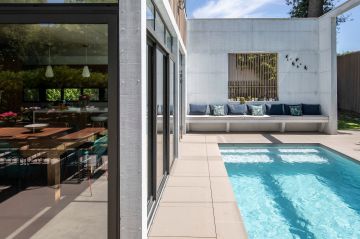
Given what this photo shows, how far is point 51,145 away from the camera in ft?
22.0

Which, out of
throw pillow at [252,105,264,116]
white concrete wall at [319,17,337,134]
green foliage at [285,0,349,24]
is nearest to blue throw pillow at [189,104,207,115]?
throw pillow at [252,105,264,116]

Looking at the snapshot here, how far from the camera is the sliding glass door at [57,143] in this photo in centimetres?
285

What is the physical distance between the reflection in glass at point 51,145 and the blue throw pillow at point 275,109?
233 inches

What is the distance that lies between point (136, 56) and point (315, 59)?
37.0ft

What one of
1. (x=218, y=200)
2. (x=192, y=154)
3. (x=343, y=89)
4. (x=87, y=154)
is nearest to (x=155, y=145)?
(x=218, y=200)

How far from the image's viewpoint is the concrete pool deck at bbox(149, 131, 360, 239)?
3.80 meters

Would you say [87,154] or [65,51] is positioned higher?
[65,51]

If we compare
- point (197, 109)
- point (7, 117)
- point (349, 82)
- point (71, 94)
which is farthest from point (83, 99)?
point (349, 82)

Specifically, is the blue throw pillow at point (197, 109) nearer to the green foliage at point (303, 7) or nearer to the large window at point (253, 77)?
the large window at point (253, 77)

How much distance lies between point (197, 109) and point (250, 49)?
2.67 m

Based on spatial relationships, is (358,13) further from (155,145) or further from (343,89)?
(155,145)

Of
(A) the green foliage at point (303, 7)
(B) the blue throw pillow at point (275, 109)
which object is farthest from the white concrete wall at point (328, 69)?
(A) the green foliage at point (303, 7)

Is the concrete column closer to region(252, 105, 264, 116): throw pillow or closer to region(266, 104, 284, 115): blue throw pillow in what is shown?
region(252, 105, 264, 116): throw pillow

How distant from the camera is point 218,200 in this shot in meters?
4.89
